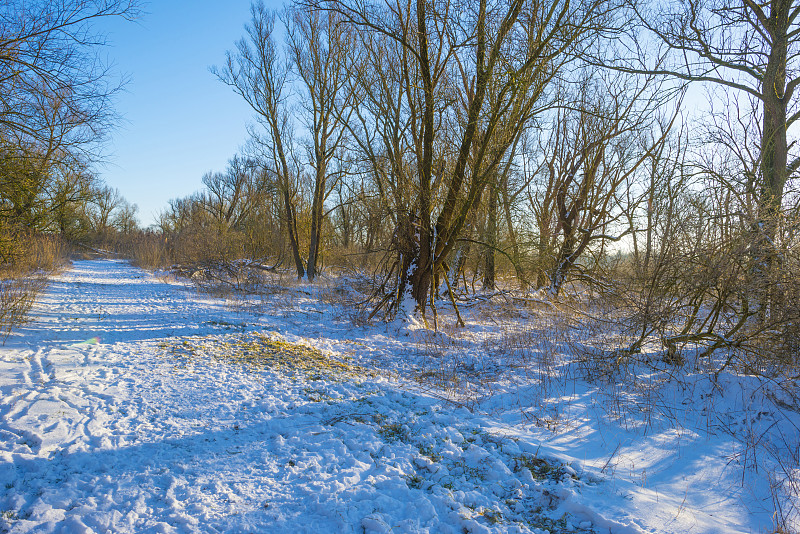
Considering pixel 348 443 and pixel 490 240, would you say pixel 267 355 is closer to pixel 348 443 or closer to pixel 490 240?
pixel 348 443

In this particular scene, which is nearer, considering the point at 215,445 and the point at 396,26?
the point at 215,445

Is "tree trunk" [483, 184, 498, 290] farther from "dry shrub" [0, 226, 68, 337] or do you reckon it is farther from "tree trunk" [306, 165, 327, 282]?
"dry shrub" [0, 226, 68, 337]

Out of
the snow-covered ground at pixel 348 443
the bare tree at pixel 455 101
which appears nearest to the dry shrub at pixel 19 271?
the snow-covered ground at pixel 348 443

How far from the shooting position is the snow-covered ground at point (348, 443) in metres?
2.60

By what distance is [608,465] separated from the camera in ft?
11.6

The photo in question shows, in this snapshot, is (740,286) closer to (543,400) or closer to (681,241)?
(681,241)

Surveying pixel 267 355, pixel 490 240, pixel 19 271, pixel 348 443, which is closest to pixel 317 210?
pixel 490 240

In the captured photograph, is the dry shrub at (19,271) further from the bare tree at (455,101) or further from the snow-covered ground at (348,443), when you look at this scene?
the bare tree at (455,101)

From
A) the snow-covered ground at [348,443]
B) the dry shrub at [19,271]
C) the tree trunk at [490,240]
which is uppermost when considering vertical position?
the tree trunk at [490,240]

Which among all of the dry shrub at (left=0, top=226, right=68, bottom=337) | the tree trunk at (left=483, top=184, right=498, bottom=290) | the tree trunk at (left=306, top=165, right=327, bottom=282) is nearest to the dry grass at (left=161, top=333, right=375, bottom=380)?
the dry shrub at (left=0, top=226, right=68, bottom=337)

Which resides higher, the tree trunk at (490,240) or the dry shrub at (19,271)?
the tree trunk at (490,240)

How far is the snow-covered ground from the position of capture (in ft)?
8.52

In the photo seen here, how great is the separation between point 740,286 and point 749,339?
2.20 ft

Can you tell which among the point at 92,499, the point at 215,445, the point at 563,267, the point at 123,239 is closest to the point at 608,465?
the point at 215,445
